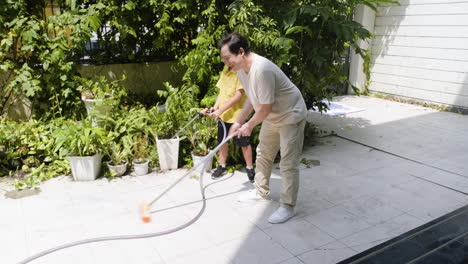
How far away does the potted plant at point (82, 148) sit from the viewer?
3723 millimetres

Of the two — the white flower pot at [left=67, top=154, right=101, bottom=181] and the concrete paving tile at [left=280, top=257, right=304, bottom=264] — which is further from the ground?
the white flower pot at [left=67, top=154, right=101, bottom=181]

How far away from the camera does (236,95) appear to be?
11.5ft

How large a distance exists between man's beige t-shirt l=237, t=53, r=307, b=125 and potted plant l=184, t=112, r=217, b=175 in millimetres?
1318

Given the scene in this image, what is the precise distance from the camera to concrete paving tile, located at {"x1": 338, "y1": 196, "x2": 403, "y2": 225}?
315cm

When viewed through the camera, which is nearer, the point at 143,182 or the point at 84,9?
the point at 143,182

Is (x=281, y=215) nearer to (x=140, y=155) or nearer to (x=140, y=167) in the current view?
(x=140, y=167)

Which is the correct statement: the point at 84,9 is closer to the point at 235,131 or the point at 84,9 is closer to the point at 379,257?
the point at 235,131

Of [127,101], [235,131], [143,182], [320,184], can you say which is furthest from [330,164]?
[127,101]

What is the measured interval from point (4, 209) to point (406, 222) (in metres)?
3.38

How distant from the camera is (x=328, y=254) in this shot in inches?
105

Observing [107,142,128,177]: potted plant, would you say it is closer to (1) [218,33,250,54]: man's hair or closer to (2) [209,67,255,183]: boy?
(2) [209,67,255,183]: boy

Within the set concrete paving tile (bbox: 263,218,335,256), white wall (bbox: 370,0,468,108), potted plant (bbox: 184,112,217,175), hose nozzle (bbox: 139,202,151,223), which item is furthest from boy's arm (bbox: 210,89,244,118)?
white wall (bbox: 370,0,468,108)

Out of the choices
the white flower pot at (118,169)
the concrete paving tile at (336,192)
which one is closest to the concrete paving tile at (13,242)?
the white flower pot at (118,169)

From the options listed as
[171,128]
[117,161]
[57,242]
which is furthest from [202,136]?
[57,242]
